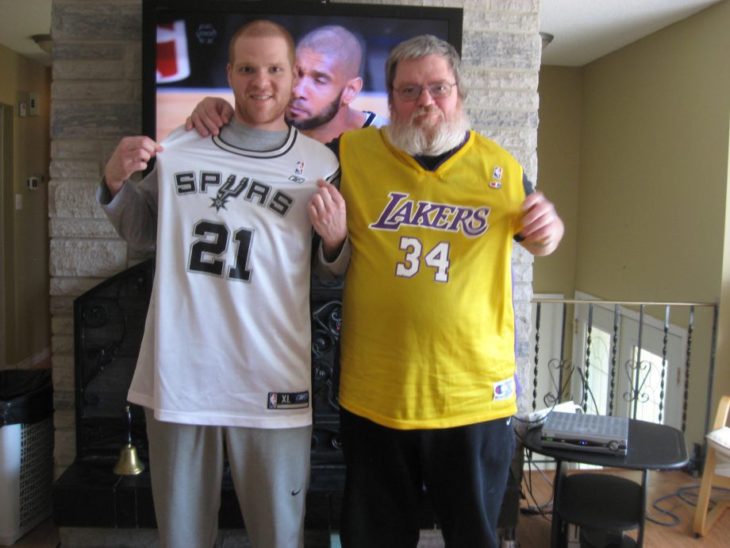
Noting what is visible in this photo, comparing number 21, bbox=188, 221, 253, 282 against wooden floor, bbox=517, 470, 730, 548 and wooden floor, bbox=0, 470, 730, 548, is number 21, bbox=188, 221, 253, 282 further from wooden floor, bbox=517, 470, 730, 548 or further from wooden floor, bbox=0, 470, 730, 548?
wooden floor, bbox=517, 470, 730, 548

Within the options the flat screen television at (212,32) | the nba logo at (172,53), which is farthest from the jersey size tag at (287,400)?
the nba logo at (172,53)

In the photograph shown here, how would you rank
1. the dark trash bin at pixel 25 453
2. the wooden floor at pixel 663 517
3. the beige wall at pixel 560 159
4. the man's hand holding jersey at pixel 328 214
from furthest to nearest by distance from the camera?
the beige wall at pixel 560 159 → the wooden floor at pixel 663 517 → the dark trash bin at pixel 25 453 → the man's hand holding jersey at pixel 328 214

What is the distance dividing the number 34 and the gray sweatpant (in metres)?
0.42

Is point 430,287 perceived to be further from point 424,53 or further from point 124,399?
point 124,399

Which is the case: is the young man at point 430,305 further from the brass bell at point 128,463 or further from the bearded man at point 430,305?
the brass bell at point 128,463

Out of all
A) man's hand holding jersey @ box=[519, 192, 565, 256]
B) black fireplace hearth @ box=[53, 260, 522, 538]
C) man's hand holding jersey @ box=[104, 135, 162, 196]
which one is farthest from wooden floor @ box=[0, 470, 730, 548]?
man's hand holding jersey @ box=[104, 135, 162, 196]

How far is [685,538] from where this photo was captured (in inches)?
106

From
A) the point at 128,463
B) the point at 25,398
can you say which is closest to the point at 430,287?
the point at 128,463

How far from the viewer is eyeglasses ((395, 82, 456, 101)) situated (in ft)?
4.67

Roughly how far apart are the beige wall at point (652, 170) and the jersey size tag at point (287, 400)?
2.97 m

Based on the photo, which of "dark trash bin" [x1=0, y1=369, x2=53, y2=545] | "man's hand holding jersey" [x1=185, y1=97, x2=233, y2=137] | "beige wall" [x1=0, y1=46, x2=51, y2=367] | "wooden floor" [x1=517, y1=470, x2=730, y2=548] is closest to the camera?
"man's hand holding jersey" [x1=185, y1=97, x2=233, y2=137]

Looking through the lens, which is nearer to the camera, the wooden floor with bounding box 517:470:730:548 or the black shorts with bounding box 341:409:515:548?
the black shorts with bounding box 341:409:515:548

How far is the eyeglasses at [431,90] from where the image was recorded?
1.42m

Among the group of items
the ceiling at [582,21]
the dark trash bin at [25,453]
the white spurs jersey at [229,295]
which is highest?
the ceiling at [582,21]
